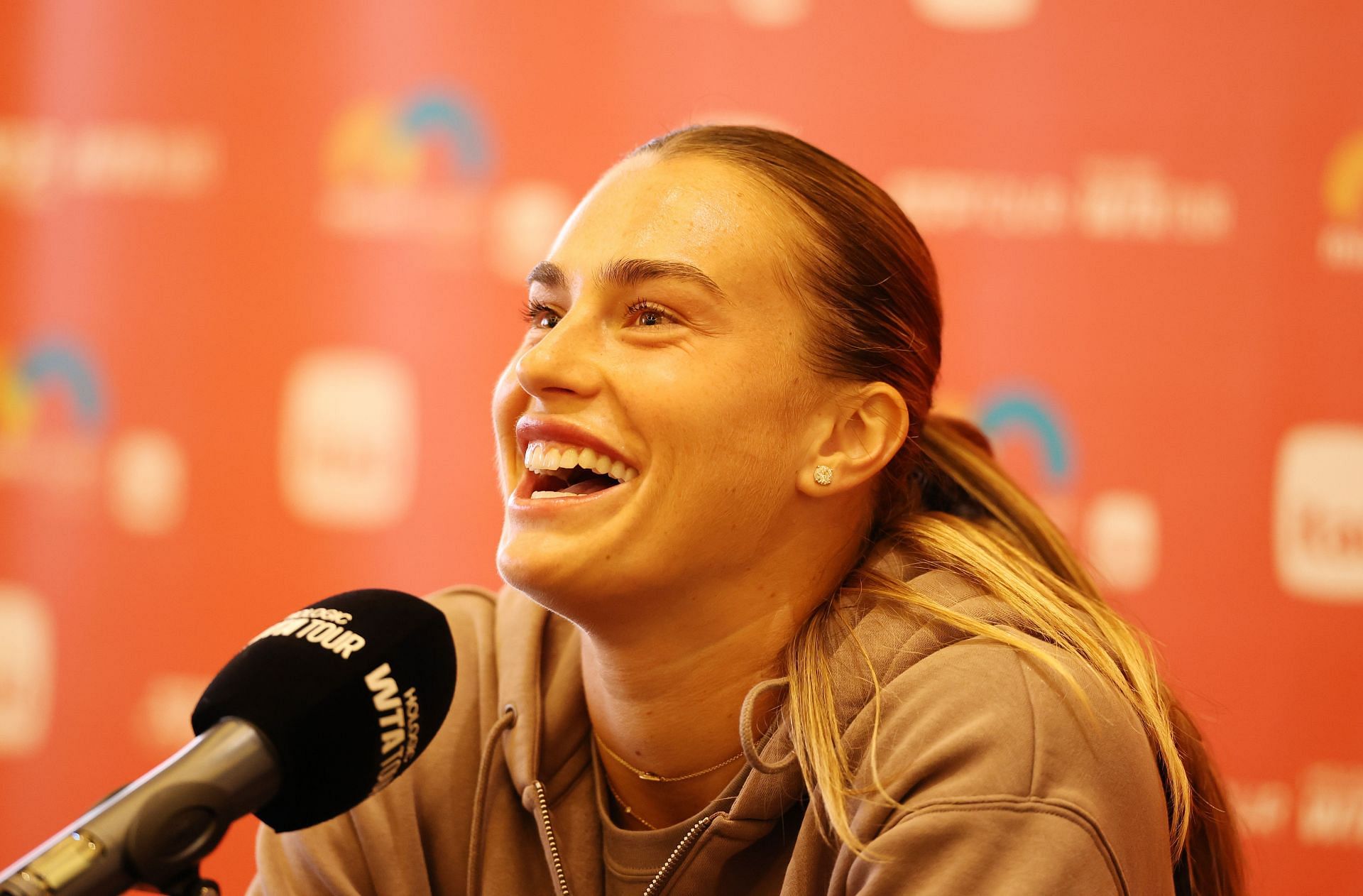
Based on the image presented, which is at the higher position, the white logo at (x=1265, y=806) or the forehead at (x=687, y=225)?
the forehead at (x=687, y=225)

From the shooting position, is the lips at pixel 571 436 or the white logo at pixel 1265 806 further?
the white logo at pixel 1265 806

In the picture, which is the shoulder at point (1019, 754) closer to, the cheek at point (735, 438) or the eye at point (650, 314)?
the cheek at point (735, 438)

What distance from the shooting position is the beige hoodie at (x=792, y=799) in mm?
1011

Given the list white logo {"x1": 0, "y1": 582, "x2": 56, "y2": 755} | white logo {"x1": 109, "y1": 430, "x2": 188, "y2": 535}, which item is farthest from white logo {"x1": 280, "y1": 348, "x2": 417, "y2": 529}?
white logo {"x1": 0, "y1": 582, "x2": 56, "y2": 755}

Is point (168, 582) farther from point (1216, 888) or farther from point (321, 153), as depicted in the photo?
point (1216, 888)

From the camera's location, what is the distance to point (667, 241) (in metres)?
1.30

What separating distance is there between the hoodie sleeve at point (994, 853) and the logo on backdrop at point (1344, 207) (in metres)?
1.74

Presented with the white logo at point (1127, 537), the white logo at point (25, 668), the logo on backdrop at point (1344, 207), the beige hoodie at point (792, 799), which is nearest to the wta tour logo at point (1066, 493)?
the white logo at point (1127, 537)

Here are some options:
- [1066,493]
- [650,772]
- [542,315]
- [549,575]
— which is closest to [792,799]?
[650,772]

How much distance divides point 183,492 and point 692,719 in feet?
5.38

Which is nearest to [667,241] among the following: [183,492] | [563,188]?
[563,188]

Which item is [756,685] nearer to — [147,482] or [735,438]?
[735,438]

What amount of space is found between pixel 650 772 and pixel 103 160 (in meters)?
1.96

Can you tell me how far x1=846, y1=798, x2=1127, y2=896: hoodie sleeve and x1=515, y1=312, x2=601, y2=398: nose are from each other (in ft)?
1.70
